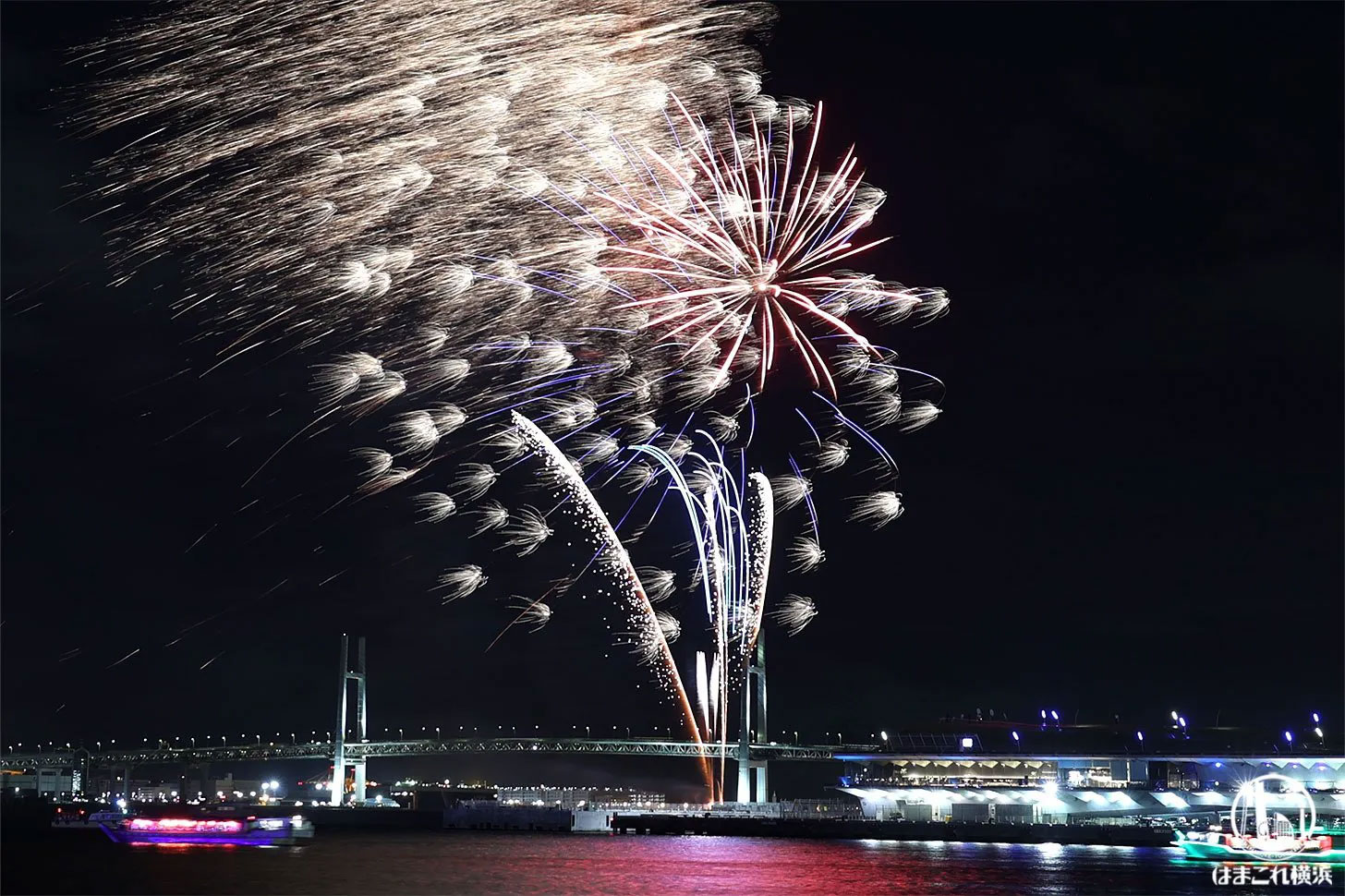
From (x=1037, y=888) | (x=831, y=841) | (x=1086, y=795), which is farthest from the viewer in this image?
(x=1086, y=795)

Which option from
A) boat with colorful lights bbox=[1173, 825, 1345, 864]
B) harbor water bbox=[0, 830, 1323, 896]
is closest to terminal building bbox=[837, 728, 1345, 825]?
harbor water bbox=[0, 830, 1323, 896]

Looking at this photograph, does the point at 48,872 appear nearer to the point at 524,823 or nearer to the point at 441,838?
the point at 441,838

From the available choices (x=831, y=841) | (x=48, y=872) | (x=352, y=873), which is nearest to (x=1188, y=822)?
(x=831, y=841)
